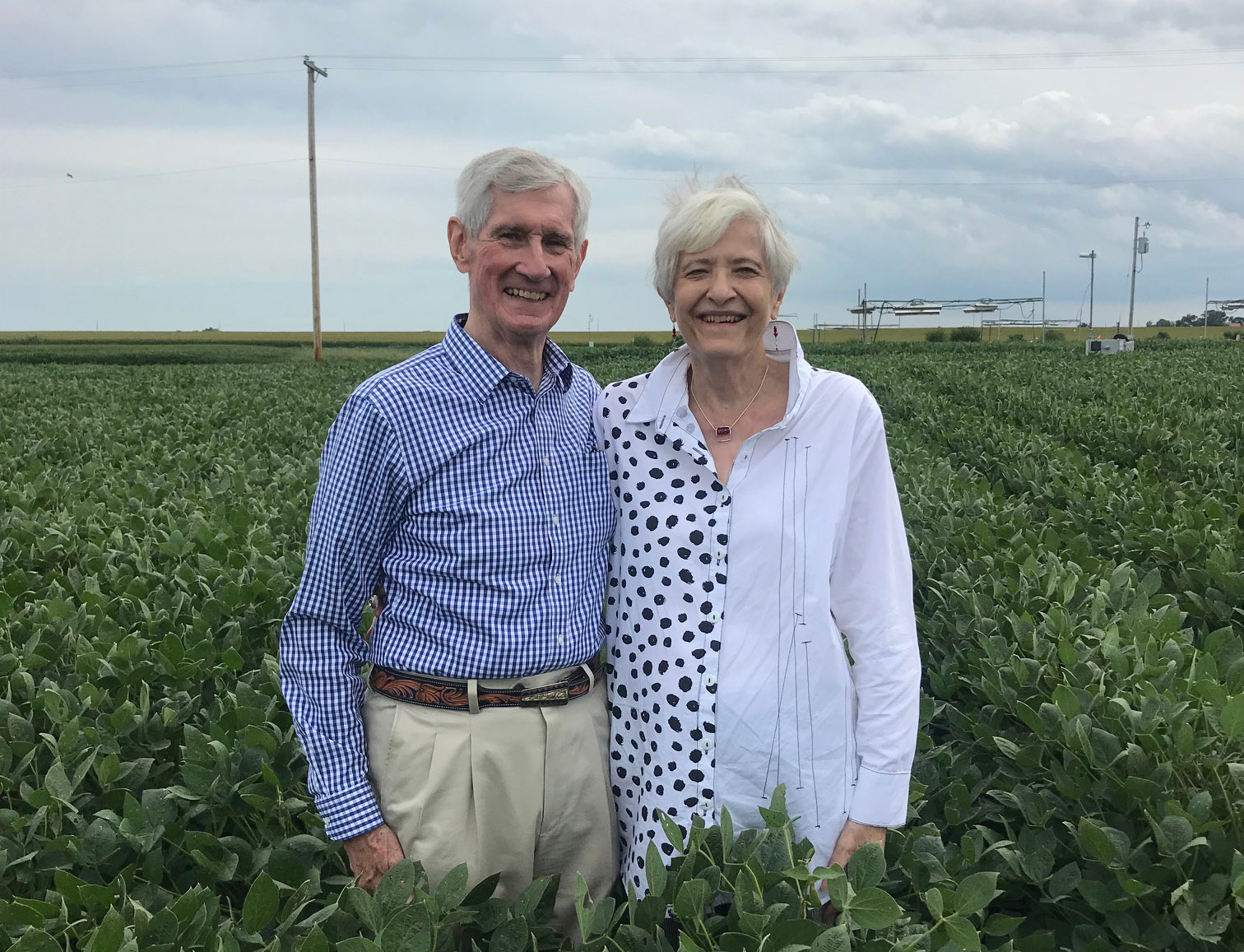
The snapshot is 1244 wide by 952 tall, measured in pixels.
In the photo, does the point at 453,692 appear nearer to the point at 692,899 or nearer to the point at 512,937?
the point at 512,937

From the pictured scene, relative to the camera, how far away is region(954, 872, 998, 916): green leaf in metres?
1.81

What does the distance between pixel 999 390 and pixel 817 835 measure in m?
13.9

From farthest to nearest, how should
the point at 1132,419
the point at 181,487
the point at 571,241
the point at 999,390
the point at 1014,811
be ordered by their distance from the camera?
the point at 999,390 < the point at 1132,419 < the point at 181,487 < the point at 1014,811 < the point at 571,241

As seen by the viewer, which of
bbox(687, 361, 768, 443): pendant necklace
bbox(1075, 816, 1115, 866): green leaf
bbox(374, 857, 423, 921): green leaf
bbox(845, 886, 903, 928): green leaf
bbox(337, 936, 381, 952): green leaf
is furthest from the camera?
bbox(687, 361, 768, 443): pendant necklace

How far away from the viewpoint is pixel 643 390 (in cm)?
242

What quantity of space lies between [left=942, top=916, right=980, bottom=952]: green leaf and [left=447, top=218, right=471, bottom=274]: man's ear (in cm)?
182

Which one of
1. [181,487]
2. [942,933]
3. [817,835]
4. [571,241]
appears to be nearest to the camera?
[942,933]

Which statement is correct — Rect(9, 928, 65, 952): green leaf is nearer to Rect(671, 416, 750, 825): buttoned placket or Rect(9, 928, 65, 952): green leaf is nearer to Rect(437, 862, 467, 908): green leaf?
Rect(437, 862, 467, 908): green leaf

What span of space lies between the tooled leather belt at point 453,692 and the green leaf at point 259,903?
52 cm

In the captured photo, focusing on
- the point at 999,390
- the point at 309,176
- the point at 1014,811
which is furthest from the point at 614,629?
the point at 309,176

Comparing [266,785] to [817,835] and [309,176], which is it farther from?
[309,176]

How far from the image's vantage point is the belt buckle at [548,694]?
2.24m

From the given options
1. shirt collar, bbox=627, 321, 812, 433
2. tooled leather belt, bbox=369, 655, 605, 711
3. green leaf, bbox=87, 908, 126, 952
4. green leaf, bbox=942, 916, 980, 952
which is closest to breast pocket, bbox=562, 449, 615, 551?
shirt collar, bbox=627, 321, 812, 433

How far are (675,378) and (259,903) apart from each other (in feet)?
4.89
